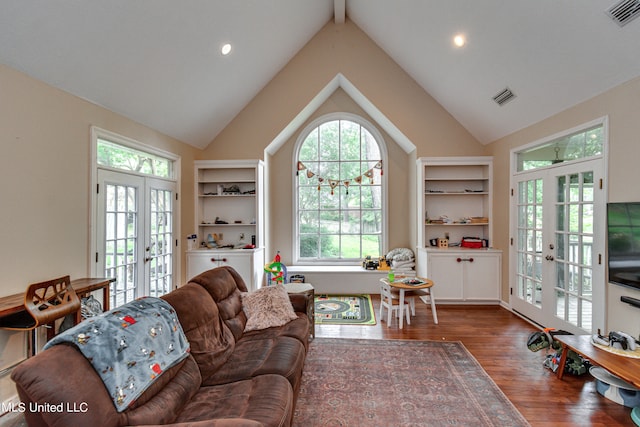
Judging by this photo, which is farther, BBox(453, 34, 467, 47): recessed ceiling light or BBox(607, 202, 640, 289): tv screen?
BBox(453, 34, 467, 47): recessed ceiling light

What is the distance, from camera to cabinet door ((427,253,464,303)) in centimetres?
477

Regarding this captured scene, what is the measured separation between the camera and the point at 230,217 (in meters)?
5.47

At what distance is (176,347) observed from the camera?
1.77 metres

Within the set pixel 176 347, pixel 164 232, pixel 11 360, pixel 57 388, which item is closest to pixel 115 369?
pixel 57 388

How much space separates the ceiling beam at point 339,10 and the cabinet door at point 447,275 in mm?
3864

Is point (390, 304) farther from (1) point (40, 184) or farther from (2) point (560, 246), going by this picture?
(1) point (40, 184)

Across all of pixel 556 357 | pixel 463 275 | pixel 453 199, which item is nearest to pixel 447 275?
pixel 463 275

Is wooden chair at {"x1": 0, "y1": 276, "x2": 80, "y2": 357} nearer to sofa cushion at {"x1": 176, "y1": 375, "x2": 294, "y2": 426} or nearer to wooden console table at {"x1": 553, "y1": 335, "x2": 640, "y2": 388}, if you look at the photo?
sofa cushion at {"x1": 176, "y1": 375, "x2": 294, "y2": 426}

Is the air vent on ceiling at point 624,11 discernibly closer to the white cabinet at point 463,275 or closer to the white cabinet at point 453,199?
the white cabinet at point 453,199

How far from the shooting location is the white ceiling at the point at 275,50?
2416 mm

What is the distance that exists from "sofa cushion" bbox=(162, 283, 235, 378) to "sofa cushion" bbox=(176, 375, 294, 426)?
0.74 feet

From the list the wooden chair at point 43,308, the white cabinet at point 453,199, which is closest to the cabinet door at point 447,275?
the white cabinet at point 453,199

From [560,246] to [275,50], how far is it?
4390mm

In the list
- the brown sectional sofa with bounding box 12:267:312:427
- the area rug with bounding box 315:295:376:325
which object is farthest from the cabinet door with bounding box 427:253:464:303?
the brown sectional sofa with bounding box 12:267:312:427
